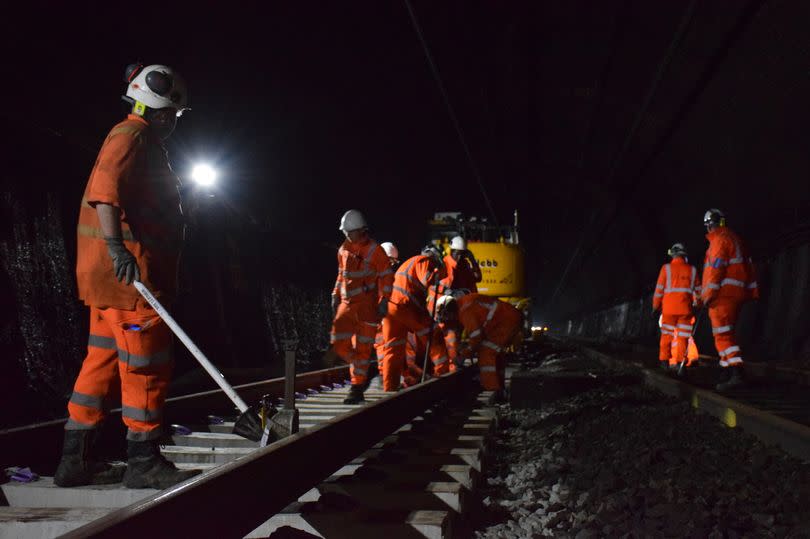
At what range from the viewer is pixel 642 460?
400 centimetres

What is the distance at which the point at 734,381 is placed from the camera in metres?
7.68

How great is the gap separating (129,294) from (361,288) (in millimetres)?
4279

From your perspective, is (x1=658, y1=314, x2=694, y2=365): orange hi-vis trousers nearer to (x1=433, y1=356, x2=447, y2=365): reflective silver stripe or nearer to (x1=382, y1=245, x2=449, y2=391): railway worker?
(x1=433, y1=356, x2=447, y2=365): reflective silver stripe

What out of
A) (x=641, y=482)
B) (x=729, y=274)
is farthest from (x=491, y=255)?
(x=641, y=482)

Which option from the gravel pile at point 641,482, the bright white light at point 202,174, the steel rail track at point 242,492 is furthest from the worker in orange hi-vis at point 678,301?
the steel rail track at point 242,492

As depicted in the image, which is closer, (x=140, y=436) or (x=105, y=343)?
(x=140, y=436)

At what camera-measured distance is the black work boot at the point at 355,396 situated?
6344mm

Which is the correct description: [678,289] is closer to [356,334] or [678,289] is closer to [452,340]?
[452,340]

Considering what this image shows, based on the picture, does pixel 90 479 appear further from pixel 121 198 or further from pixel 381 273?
pixel 381 273

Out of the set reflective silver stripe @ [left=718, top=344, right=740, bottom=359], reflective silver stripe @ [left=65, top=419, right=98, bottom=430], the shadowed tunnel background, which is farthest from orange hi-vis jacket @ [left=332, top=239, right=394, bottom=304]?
reflective silver stripe @ [left=65, top=419, right=98, bottom=430]

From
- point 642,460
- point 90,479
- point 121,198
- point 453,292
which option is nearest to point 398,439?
point 642,460

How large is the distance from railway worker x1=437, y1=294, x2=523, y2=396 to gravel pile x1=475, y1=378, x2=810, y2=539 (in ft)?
5.63

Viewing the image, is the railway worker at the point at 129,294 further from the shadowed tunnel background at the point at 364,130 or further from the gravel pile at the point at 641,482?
the gravel pile at the point at 641,482

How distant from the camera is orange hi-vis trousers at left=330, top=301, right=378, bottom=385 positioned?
22.4ft
